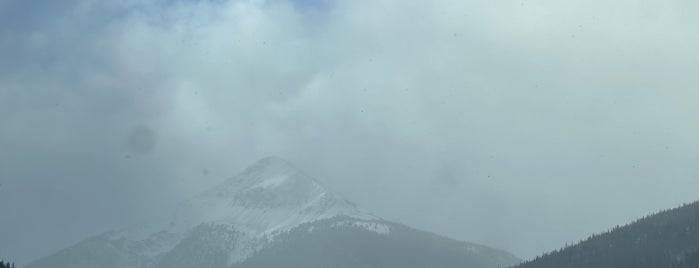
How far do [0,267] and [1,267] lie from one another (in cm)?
129

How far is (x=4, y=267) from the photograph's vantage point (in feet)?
653

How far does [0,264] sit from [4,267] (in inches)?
96.8

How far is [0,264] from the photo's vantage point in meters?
197

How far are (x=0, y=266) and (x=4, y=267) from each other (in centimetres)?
493

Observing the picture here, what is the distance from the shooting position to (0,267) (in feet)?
633

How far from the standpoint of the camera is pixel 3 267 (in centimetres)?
19662

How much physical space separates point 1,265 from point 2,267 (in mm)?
1584

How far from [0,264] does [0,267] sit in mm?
4025

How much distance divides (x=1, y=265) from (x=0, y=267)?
355cm

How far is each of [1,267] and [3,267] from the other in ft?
8.04

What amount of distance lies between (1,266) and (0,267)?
2213 millimetres

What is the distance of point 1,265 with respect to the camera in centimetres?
19638

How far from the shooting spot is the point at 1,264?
198 metres

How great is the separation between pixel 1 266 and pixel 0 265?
66cm
